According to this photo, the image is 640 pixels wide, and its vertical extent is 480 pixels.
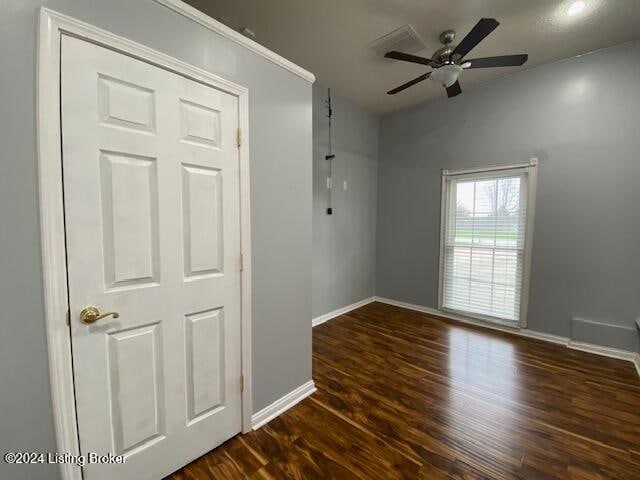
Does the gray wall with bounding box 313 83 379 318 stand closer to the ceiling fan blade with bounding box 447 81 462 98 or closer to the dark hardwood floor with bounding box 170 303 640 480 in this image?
the dark hardwood floor with bounding box 170 303 640 480

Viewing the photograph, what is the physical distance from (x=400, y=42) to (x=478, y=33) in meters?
0.90

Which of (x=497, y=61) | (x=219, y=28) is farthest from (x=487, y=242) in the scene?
(x=219, y=28)

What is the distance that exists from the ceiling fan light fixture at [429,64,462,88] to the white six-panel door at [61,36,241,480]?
1784 mm

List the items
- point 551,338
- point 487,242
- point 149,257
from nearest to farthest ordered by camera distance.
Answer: point 149,257
point 551,338
point 487,242

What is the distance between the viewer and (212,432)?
146 centimetres

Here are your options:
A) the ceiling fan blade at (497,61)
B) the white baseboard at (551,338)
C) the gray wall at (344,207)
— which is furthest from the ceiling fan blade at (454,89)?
the white baseboard at (551,338)

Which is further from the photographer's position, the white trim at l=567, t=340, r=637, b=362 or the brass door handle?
the white trim at l=567, t=340, r=637, b=362

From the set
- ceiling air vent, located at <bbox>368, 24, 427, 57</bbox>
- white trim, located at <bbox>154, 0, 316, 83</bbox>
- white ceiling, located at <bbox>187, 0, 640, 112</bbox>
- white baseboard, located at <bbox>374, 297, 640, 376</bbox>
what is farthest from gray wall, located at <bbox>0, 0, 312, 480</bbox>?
white baseboard, located at <bbox>374, 297, 640, 376</bbox>

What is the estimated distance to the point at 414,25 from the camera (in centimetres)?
219

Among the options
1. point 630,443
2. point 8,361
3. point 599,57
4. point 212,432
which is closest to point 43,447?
point 8,361

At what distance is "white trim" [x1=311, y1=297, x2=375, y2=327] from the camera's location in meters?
3.39

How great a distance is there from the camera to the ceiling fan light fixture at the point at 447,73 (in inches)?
83.0

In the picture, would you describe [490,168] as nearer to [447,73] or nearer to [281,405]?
[447,73]

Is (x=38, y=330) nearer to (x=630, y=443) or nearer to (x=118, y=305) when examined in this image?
(x=118, y=305)
